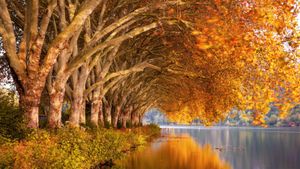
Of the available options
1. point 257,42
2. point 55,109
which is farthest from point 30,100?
point 257,42

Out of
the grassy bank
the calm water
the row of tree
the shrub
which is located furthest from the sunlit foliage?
the shrub

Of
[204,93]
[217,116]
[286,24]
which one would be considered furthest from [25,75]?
[217,116]

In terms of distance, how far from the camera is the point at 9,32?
12.6 meters

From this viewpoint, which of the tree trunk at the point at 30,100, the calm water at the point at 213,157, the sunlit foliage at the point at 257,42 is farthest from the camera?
the calm water at the point at 213,157

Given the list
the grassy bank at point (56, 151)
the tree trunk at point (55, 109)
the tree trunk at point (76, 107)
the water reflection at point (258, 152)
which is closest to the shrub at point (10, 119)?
the grassy bank at point (56, 151)

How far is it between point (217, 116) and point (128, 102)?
12940mm

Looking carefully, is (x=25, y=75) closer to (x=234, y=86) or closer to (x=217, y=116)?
(x=234, y=86)

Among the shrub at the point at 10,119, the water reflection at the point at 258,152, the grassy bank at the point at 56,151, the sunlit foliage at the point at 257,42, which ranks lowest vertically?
the water reflection at the point at 258,152

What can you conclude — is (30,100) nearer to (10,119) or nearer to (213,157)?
(10,119)

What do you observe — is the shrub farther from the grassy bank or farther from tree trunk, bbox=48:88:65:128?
tree trunk, bbox=48:88:65:128

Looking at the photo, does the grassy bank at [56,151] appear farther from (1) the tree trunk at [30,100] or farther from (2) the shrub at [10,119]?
(1) the tree trunk at [30,100]

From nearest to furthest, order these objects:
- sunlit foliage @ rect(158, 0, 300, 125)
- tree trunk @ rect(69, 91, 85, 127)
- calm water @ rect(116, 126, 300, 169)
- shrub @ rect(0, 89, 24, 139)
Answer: shrub @ rect(0, 89, 24, 139) → sunlit foliage @ rect(158, 0, 300, 125) → calm water @ rect(116, 126, 300, 169) → tree trunk @ rect(69, 91, 85, 127)

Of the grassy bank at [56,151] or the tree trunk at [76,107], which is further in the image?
the tree trunk at [76,107]

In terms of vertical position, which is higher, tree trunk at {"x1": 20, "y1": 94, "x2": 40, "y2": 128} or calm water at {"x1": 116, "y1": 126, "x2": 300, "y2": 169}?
tree trunk at {"x1": 20, "y1": 94, "x2": 40, "y2": 128}
